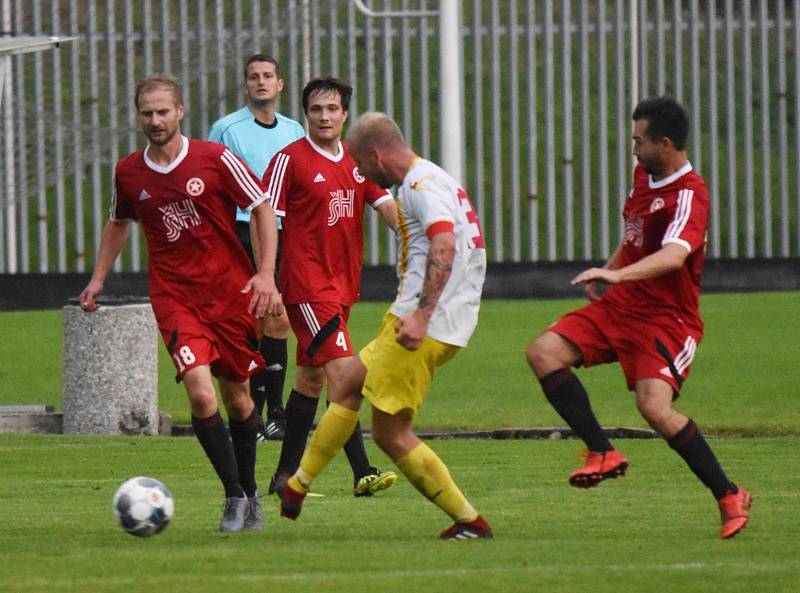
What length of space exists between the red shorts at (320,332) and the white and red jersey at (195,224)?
117cm

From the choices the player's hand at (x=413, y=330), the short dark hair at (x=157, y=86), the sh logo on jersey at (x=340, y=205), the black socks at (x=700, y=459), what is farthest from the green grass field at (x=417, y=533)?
the short dark hair at (x=157, y=86)

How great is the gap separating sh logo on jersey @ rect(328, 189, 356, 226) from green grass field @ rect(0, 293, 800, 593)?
1407 mm

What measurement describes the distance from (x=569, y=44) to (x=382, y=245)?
10.3 feet

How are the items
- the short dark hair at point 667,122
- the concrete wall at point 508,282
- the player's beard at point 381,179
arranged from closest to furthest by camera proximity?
1. the player's beard at point 381,179
2. the short dark hair at point 667,122
3. the concrete wall at point 508,282

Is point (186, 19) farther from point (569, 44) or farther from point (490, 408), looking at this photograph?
point (490, 408)

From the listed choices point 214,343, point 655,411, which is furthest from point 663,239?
point 214,343

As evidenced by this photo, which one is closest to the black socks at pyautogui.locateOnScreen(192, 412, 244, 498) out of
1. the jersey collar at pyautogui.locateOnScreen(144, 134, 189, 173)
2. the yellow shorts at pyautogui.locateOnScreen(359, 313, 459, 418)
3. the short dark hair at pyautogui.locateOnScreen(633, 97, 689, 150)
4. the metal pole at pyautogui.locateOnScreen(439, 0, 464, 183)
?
the yellow shorts at pyautogui.locateOnScreen(359, 313, 459, 418)

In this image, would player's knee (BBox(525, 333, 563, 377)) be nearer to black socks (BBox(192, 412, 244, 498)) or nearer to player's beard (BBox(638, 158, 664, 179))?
player's beard (BBox(638, 158, 664, 179))

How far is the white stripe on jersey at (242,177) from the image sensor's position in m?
8.57

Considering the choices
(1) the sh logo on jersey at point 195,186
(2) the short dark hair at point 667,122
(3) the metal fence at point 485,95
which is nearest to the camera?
(2) the short dark hair at point 667,122

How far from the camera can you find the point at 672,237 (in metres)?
8.02

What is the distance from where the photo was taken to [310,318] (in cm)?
977

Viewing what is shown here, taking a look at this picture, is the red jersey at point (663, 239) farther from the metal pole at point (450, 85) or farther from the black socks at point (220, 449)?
the metal pole at point (450, 85)

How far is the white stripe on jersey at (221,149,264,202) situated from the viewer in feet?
28.1
